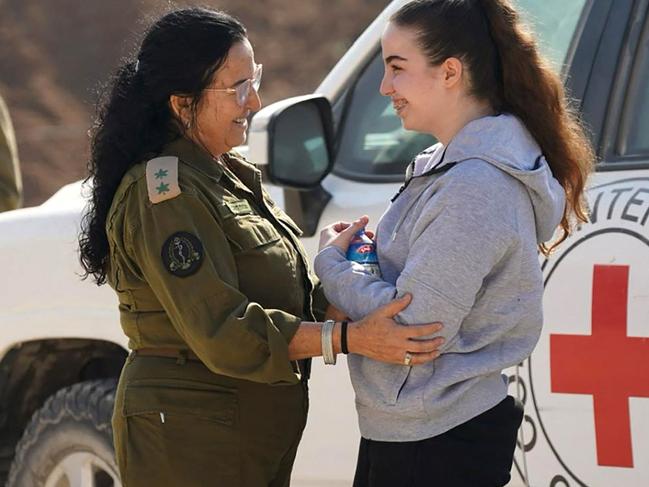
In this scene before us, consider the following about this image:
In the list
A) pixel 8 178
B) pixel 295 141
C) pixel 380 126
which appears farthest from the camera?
pixel 8 178

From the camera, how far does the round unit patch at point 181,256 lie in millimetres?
2994

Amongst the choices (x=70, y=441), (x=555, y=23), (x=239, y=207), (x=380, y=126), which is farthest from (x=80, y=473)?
(x=555, y=23)

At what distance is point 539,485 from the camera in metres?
3.79

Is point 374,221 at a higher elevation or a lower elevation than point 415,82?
lower

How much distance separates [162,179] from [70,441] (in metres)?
1.87

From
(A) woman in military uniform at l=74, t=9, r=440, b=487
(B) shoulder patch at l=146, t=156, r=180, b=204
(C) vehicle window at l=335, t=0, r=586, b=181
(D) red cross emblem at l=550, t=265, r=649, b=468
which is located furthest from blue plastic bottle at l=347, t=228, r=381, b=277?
(C) vehicle window at l=335, t=0, r=586, b=181

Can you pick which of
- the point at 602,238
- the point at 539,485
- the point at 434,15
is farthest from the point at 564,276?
the point at 434,15

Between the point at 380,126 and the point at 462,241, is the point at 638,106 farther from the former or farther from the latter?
the point at 462,241

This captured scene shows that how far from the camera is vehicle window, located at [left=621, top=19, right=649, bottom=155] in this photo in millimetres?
3861

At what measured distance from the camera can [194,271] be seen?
299 cm

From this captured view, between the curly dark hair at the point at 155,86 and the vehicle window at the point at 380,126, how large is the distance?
45.1 inches

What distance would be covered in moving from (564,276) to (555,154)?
758 millimetres

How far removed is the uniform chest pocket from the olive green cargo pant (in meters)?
0.30

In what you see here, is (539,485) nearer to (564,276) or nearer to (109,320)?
Answer: (564,276)
